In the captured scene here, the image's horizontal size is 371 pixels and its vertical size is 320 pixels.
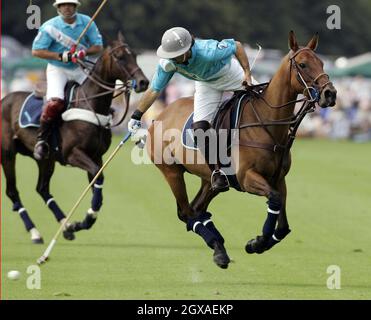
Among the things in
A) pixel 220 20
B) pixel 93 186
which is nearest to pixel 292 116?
pixel 93 186

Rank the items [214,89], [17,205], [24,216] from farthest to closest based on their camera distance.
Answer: [17,205] → [24,216] → [214,89]

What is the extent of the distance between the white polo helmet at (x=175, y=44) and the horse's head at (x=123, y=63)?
309 centimetres

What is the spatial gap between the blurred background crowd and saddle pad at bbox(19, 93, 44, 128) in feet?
68.9

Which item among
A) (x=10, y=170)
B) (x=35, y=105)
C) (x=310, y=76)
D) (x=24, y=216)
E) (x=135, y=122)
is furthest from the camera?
(x=10, y=170)

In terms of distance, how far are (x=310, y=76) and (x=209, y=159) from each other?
1.40 meters

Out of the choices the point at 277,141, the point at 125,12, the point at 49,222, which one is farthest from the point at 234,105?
the point at 125,12

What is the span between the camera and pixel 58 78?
13.6 m

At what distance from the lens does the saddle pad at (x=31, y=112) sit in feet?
45.4

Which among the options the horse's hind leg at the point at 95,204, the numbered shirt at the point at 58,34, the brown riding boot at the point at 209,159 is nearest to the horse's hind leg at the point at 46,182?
the horse's hind leg at the point at 95,204

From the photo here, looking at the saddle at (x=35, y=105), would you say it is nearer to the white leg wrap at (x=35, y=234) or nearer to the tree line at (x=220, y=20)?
the white leg wrap at (x=35, y=234)

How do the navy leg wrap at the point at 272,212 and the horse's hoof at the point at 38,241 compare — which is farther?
the horse's hoof at the point at 38,241

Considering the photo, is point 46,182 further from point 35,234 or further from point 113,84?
point 113,84

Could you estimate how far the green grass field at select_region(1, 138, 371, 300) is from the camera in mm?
10016
